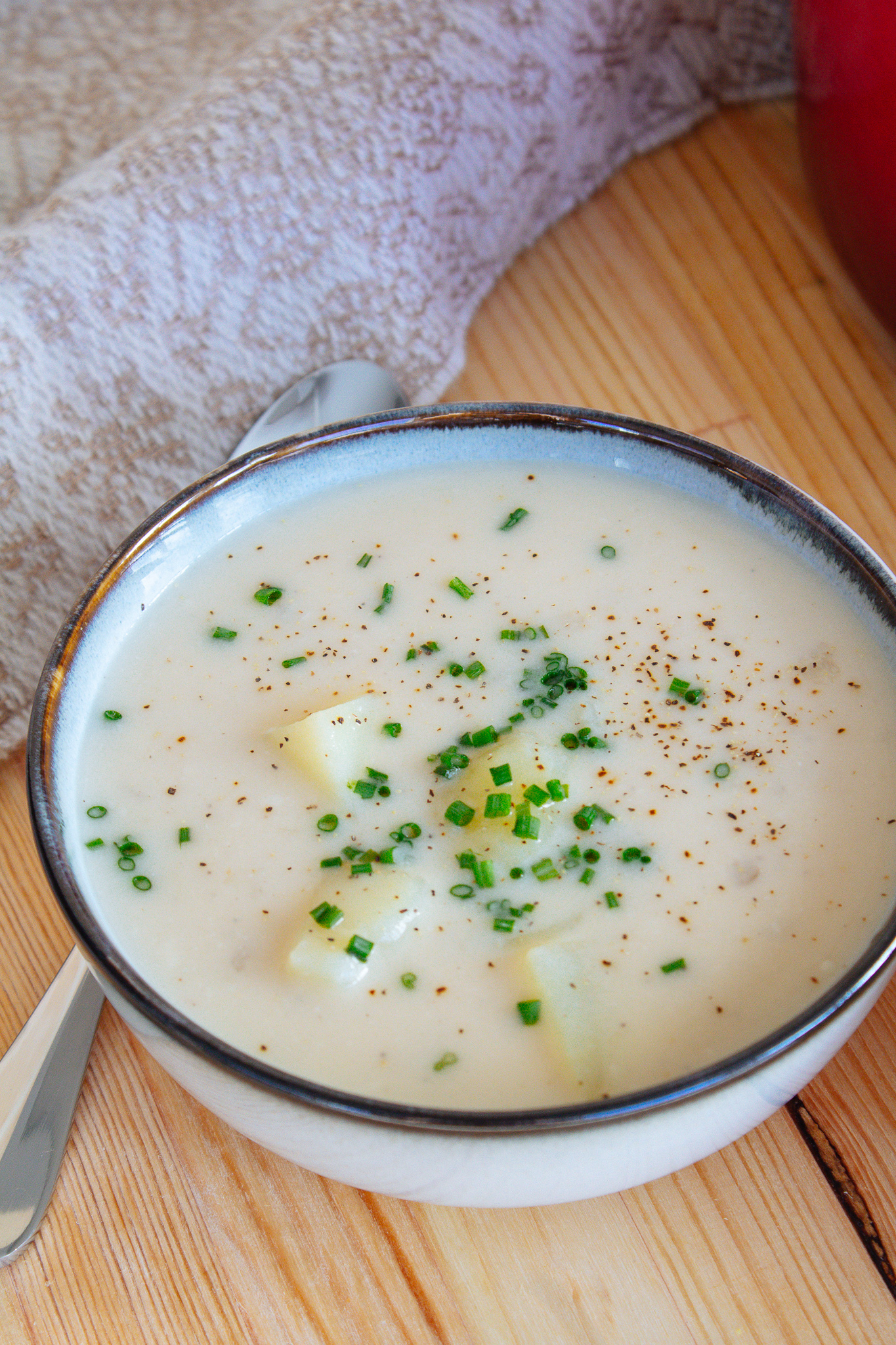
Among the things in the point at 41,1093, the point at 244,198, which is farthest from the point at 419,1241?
the point at 244,198

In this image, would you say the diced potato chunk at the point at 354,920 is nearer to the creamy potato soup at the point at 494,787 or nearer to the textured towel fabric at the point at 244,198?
the creamy potato soup at the point at 494,787

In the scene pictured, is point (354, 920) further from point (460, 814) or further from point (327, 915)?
point (460, 814)

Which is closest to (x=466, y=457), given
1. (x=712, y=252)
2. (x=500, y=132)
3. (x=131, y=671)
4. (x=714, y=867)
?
(x=131, y=671)

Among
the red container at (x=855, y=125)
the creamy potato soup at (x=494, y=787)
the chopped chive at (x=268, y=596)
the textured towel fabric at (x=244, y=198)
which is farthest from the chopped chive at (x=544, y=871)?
the red container at (x=855, y=125)

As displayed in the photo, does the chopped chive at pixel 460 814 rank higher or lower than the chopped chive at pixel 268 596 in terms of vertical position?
lower

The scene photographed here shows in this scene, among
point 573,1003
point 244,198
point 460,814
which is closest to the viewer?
point 573,1003

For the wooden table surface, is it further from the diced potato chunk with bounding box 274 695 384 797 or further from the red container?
the red container

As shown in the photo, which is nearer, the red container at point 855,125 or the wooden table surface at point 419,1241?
the wooden table surface at point 419,1241
